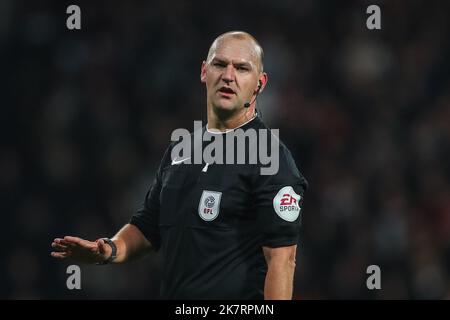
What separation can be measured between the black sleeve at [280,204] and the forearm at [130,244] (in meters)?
0.79

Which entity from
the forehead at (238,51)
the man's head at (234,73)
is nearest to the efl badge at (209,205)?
the man's head at (234,73)

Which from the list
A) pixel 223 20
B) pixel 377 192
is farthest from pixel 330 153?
pixel 223 20

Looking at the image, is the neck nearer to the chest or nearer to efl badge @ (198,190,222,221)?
the chest

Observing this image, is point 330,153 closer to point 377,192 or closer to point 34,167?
point 377,192

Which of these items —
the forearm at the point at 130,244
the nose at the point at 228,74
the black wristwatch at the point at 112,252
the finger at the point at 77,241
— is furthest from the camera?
the forearm at the point at 130,244

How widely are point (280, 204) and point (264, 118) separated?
5.03 metres

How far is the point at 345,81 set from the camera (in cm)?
942

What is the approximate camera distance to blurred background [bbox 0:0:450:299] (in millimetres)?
8109

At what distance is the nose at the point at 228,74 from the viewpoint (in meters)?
3.99

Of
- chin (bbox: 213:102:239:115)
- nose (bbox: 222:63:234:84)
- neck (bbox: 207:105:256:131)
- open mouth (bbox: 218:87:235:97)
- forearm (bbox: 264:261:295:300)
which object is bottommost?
forearm (bbox: 264:261:295:300)

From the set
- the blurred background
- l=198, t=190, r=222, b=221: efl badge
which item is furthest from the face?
the blurred background

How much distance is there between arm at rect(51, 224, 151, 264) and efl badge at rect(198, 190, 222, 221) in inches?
20.3

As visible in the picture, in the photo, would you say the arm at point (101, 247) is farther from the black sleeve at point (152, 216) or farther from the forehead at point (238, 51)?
the forehead at point (238, 51)

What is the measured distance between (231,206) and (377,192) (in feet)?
15.8
